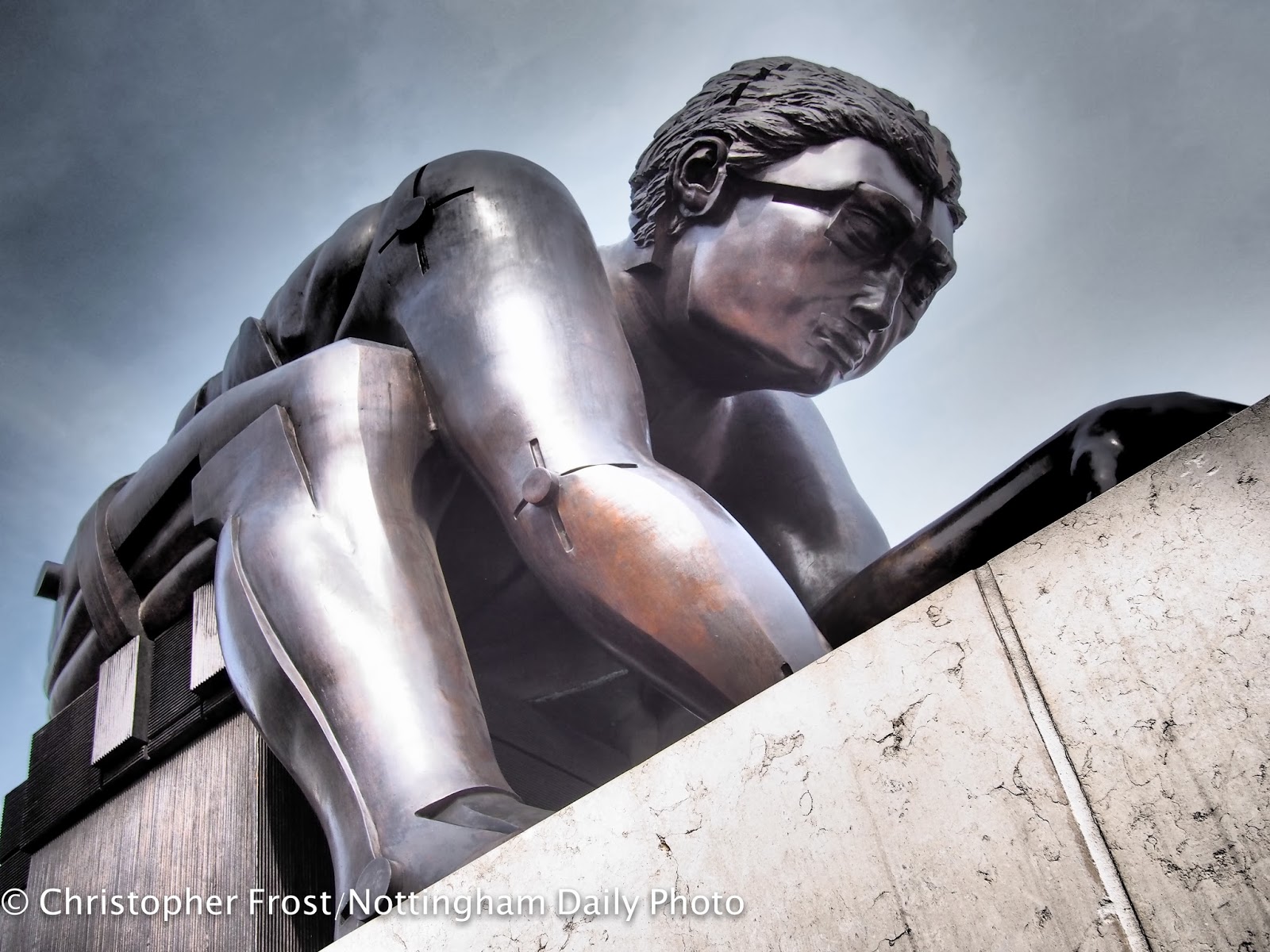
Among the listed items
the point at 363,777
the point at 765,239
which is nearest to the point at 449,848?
the point at 363,777

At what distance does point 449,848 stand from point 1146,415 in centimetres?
139

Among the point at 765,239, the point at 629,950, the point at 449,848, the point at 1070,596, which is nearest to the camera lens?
the point at 1070,596

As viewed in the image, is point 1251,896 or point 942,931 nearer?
point 1251,896

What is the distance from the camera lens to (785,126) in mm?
3344

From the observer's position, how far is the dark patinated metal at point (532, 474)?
2582 mm

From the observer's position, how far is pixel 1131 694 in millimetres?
1401

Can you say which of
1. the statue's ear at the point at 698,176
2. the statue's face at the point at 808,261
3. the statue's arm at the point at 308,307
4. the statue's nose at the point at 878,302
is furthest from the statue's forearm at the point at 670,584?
the statue's arm at the point at 308,307

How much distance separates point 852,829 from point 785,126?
2.26 m

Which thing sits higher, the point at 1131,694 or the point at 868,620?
the point at 868,620

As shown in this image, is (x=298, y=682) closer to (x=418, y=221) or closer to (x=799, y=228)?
(x=418, y=221)

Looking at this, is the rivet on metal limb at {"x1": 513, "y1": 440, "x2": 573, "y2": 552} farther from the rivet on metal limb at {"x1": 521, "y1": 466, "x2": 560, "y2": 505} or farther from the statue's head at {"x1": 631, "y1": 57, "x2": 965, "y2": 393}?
the statue's head at {"x1": 631, "y1": 57, "x2": 965, "y2": 393}

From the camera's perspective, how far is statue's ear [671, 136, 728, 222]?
3.38 m

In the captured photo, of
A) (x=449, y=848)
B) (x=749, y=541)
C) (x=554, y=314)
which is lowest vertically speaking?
(x=449, y=848)

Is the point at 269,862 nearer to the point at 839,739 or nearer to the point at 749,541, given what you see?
the point at 749,541
